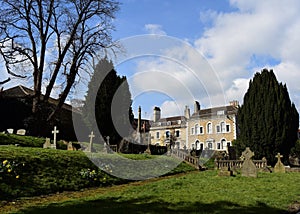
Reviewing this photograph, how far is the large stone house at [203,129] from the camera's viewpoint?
5440 cm

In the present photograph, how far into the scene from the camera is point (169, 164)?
21.4 meters

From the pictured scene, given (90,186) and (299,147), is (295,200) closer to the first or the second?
(90,186)

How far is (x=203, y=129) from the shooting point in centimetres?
5759

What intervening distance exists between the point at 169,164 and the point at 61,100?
12.0 meters

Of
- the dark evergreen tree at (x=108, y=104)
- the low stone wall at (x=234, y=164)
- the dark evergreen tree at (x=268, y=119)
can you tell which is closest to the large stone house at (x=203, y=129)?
the dark evergreen tree at (x=108, y=104)

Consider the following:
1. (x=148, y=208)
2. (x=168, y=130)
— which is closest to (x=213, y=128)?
(x=168, y=130)

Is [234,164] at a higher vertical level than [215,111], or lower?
lower

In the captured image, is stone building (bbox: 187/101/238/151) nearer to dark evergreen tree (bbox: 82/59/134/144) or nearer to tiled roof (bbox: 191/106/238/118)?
tiled roof (bbox: 191/106/238/118)

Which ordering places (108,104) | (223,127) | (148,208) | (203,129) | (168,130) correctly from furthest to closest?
1. (168,130)
2. (203,129)
3. (223,127)
4. (108,104)
5. (148,208)

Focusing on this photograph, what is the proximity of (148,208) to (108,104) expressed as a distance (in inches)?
987

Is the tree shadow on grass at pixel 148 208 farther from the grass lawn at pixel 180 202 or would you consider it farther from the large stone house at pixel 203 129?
the large stone house at pixel 203 129

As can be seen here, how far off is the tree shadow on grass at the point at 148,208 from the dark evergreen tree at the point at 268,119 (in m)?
17.4

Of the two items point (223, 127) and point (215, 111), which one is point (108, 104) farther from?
point (215, 111)

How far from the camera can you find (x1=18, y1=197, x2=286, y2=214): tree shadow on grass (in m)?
7.49
